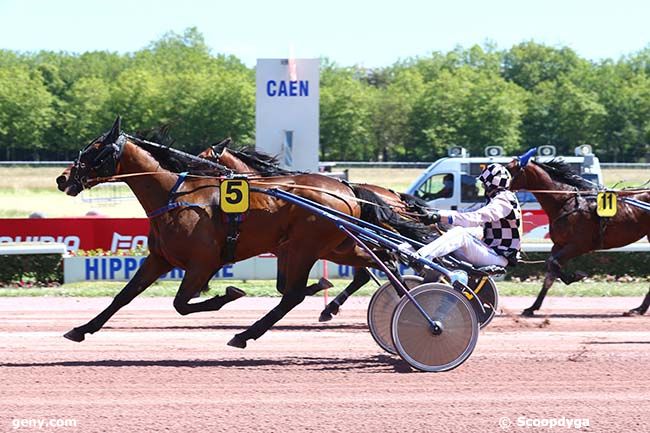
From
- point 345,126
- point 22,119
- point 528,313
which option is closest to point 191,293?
point 528,313

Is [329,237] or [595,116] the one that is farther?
[595,116]

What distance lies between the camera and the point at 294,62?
658 inches

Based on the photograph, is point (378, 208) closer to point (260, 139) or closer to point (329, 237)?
point (329, 237)

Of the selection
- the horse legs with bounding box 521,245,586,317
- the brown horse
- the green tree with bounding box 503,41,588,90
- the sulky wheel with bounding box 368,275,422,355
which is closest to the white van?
the brown horse

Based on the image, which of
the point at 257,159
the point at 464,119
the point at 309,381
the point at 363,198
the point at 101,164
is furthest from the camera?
the point at 464,119

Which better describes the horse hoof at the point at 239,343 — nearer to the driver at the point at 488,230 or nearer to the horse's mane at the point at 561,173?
the driver at the point at 488,230

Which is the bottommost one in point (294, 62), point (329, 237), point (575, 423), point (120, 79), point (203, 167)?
point (575, 423)

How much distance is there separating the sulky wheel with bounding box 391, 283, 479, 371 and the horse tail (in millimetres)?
1468

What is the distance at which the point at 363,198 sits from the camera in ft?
29.8

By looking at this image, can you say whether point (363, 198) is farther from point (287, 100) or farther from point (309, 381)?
point (287, 100)

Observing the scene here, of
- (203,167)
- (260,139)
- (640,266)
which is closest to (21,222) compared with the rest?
(260,139)

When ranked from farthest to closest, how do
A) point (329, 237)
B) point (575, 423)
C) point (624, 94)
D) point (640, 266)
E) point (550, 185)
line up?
point (624, 94) < point (640, 266) < point (550, 185) < point (329, 237) < point (575, 423)

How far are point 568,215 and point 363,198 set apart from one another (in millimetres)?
3794

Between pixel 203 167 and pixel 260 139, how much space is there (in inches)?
318
